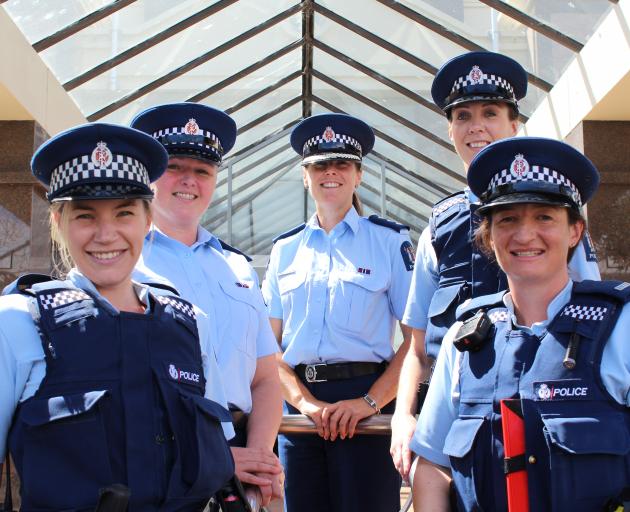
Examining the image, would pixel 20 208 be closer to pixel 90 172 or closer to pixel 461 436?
pixel 90 172

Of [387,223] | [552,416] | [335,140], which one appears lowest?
[552,416]

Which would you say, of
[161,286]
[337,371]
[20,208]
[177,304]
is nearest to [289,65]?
[20,208]

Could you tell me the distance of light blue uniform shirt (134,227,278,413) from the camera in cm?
269

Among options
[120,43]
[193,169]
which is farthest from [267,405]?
[120,43]

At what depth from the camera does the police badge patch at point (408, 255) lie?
11.9 ft

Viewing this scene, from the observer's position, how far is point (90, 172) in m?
2.05

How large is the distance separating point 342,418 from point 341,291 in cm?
58

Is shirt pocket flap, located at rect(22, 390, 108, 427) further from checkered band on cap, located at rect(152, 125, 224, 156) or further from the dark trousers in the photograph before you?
the dark trousers

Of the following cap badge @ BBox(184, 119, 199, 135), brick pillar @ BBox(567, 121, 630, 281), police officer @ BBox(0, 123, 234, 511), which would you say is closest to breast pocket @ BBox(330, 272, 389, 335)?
cap badge @ BBox(184, 119, 199, 135)

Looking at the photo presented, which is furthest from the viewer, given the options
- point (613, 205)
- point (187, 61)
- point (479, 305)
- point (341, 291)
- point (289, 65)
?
point (289, 65)

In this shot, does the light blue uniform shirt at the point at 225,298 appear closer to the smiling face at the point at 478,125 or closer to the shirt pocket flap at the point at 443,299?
the shirt pocket flap at the point at 443,299

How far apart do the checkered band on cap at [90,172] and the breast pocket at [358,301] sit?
1.56 m

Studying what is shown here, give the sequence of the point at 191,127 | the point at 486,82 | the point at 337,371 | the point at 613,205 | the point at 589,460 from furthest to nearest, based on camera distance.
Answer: the point at 613,205
the point at 337,371
the point at 486,82
the point at 191,127
the point at 589,460

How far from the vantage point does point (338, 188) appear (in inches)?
148
